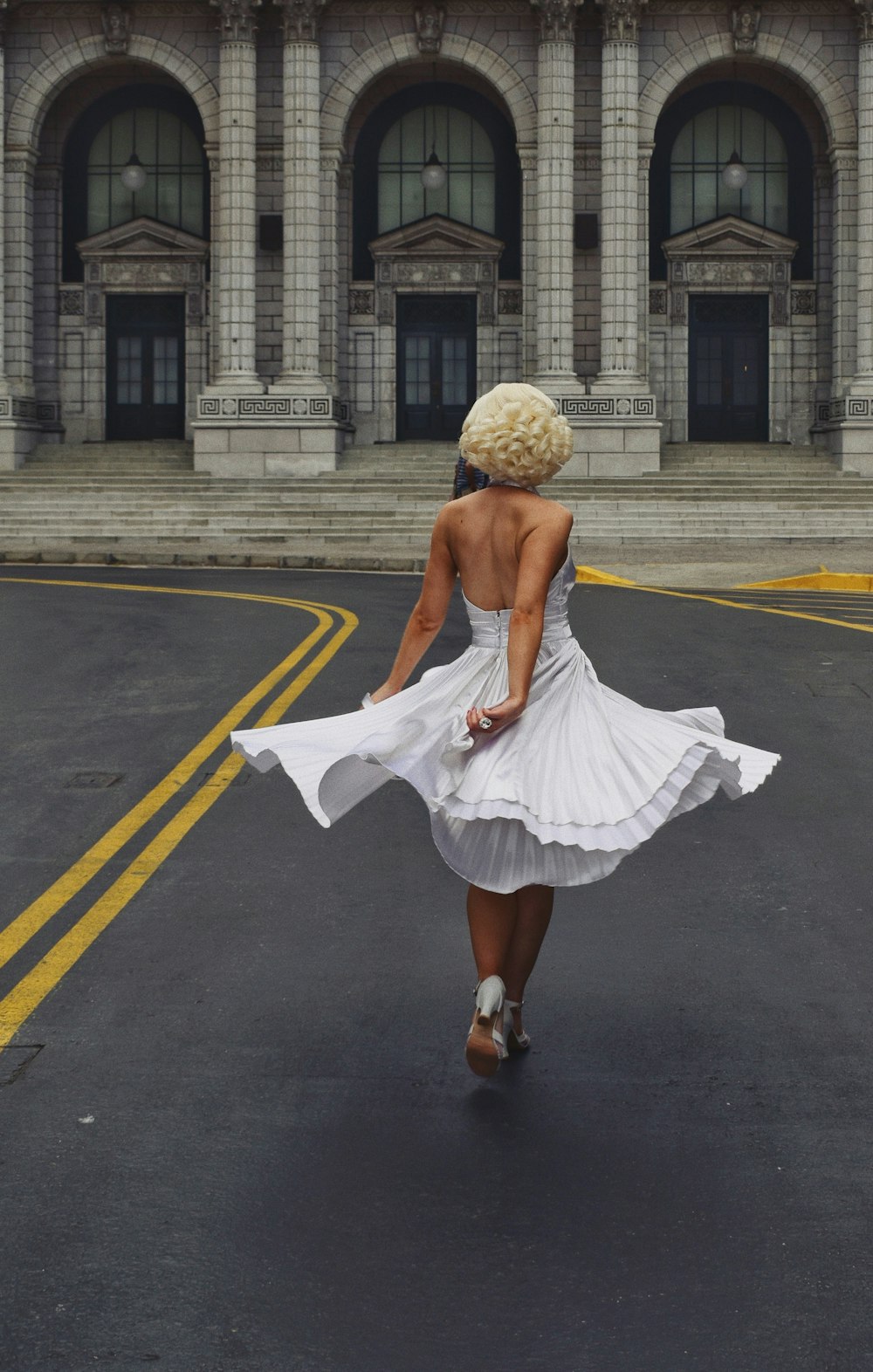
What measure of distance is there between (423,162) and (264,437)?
840 cm

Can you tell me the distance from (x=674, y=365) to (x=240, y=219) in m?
10.8

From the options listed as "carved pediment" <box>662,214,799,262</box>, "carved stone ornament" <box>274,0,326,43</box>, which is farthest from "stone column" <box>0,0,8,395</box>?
"carved pediment" <box>662,214,799,262</box>

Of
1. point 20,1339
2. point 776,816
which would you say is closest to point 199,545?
point 776,816

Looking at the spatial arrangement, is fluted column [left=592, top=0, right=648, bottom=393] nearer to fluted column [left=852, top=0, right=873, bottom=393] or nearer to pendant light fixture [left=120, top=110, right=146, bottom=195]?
fluted column [left=852, top=0, right=873, bottom=393]

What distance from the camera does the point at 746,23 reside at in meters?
40.9

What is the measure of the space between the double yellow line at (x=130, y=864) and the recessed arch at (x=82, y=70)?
30.1 metres

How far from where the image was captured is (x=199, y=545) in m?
32.4

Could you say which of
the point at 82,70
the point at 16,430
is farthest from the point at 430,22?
the point at 16,430

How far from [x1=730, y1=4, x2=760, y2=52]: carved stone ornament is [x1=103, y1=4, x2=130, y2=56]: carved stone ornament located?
1389 cm

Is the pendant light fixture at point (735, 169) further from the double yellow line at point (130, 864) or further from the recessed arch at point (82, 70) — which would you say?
the double yellow line at point (130, 864)

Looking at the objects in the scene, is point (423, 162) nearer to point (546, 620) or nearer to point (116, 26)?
point (116, 26)

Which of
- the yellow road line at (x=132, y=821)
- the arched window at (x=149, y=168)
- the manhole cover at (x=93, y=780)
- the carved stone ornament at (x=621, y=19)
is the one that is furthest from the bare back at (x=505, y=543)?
the arched window at (x=149, y=168)

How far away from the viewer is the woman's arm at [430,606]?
5477 mm

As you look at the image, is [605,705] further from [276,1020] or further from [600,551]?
[600,551]
